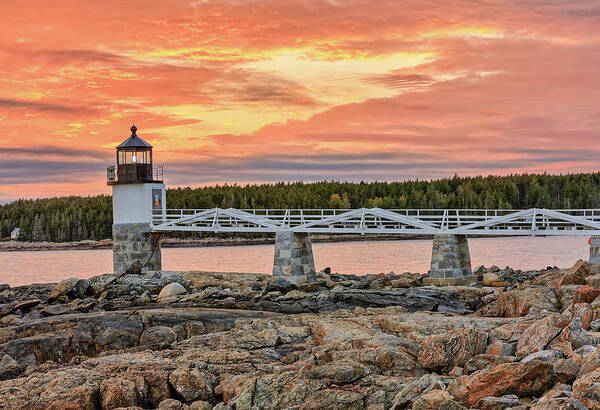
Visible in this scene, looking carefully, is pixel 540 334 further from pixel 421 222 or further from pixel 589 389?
pixel 421 222

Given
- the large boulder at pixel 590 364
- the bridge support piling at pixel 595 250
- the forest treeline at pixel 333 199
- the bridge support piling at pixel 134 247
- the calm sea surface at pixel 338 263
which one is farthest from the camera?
the forest treeline at pixel 333 199

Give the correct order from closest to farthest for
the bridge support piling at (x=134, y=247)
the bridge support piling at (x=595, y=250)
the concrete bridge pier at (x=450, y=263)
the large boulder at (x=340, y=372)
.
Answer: the large boulder at (x=340, y=372), the bridge support piling at (x=595, y=250), the concrete bridge pier at (x=450, y=263), the bridge support piling at (x=134, y=247)

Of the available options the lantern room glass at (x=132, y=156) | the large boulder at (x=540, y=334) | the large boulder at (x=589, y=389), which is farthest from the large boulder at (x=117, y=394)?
the lantern room glass at (x=132, y=156)

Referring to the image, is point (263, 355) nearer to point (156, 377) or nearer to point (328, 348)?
point (328, 348)

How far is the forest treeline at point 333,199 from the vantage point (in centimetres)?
11438

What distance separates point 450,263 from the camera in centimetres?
2847

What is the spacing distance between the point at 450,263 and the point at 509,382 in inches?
782

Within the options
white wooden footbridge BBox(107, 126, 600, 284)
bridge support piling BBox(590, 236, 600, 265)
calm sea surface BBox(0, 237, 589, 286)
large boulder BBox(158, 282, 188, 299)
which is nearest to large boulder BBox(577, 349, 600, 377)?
large boulder BBox(158, 282, 188, 299)

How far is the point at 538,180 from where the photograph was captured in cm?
12950

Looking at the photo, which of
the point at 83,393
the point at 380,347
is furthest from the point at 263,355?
the point at 83,393

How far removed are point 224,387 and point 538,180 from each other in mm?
127538

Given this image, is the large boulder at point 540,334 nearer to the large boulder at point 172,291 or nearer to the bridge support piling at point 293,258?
the large boulder at point 172,291

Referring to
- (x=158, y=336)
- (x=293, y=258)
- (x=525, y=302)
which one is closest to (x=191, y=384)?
(x=158, y=336)

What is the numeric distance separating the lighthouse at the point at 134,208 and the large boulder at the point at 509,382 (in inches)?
1120
